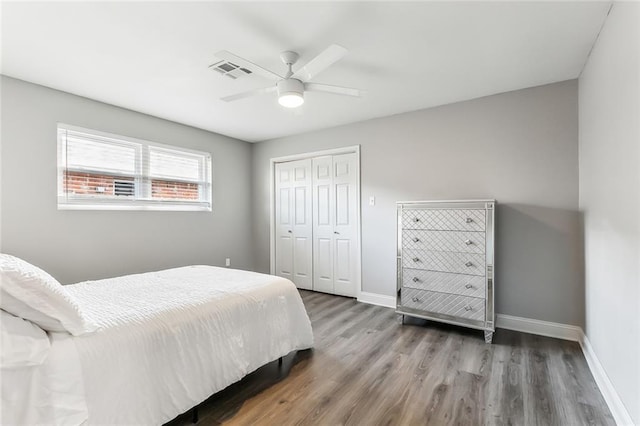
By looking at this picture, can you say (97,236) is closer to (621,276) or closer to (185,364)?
(185,364)

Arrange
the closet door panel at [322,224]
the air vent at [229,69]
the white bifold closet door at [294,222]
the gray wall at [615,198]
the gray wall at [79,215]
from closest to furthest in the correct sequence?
the gray wall at [615,198]
the air vent at [229,69]
the gray wall at [79,215]
the closet door panel at [322,224]
the white bifold closet door at [294,222]

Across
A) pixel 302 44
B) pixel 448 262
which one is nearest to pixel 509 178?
pixel 448 262

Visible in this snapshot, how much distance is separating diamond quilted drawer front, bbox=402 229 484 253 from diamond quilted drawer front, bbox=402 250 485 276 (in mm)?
49

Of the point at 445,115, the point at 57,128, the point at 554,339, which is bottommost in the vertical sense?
the point at 554,339

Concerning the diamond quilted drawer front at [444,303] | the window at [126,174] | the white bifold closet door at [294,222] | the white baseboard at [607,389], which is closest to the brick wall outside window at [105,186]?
the window at [126,174]

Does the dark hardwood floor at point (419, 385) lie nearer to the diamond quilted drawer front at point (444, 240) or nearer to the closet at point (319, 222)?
the diamond quilted drawer front at point (444, 240)

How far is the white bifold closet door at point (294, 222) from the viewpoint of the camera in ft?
15.4

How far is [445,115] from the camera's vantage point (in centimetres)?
346

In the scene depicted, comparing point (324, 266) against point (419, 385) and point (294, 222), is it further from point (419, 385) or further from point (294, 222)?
point (419, 385)

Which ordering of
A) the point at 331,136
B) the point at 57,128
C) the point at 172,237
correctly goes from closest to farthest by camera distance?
1. the point at 57,128
2. the point at 172,237
3. the point at 331,136

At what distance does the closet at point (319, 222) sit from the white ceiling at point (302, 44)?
4.25 ft

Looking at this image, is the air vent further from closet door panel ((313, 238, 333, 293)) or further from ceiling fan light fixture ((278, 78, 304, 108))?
closet door panel ((313, 238, 333, 293))

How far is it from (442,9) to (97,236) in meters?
3.87

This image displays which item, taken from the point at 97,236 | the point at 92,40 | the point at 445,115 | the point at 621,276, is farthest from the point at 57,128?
the point at 621,276
